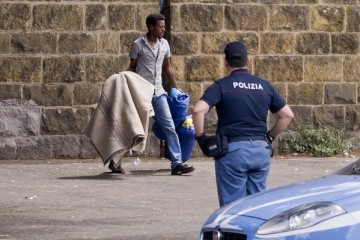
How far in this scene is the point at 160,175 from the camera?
13789 millimetres

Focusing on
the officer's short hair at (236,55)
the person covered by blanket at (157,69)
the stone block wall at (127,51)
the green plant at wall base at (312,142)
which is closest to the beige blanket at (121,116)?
the person covered by blanket at (157,69)

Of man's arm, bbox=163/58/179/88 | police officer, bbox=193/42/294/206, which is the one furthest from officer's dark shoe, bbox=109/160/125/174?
police officer, bbox=193/42/294/206

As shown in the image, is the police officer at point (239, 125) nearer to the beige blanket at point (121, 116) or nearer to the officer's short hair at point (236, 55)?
the officer's short hair at point (236, 55)

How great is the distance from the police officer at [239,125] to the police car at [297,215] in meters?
1.07

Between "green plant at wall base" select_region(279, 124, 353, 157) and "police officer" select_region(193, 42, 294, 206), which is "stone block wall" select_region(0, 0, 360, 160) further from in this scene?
"police officer" select_region(193, 42, 294, 206)

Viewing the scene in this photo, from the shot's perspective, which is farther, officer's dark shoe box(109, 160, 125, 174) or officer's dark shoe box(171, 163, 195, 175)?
officer's dark shoe box(109, 160, 125, 174)

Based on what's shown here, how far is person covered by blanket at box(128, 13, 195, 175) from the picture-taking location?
535 inches

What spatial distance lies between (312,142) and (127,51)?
2803mm

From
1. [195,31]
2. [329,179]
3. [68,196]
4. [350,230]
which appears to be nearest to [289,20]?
[195,31]

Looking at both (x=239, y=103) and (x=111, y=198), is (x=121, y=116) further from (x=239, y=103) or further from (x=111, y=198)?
(x=239, y=103)

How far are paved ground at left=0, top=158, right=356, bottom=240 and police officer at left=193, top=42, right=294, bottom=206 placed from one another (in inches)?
50.9

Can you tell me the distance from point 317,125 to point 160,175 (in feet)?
9.76

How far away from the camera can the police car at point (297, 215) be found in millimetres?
6664

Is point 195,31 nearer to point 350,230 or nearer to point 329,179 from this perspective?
point 329,179
